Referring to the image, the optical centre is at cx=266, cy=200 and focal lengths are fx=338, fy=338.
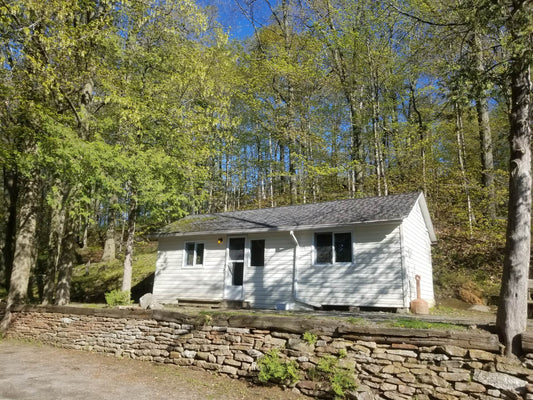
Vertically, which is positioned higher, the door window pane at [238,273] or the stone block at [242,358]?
the door window pane at [238,273]

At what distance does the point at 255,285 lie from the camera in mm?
11938

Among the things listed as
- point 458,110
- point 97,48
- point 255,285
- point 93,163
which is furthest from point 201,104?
point 458,110

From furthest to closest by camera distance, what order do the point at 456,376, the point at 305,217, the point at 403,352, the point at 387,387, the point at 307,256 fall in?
the point at 305,217 → the point at 307,256 → the point at 403,352 → the point at 387,387 → the point at 456,376

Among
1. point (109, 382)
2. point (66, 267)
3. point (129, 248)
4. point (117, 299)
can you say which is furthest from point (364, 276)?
point (66, 267)

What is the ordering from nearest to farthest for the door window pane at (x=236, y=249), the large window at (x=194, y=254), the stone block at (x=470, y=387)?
the stone block at (x=470, y=387) < the door window pane at (x=236, y=249) < the large window at (x=194, y=254)

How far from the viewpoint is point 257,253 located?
12312 millimetres

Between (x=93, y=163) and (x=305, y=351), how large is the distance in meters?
7.57

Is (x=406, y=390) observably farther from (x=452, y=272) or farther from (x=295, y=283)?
(x=452, y=272)

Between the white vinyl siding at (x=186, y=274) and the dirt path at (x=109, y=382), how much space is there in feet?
15.4

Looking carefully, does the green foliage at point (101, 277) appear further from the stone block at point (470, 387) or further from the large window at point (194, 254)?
the stone block at point (470, 387)

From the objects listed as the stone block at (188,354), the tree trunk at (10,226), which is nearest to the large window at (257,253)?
the stone block at (188,354)

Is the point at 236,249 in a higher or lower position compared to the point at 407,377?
higher

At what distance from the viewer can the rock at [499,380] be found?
432cm

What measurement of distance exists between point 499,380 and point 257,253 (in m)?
8.58
